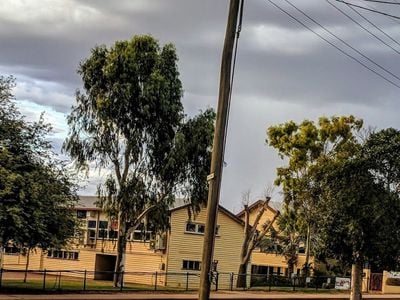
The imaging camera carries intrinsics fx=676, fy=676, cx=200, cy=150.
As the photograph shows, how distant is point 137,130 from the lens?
38.1 meters

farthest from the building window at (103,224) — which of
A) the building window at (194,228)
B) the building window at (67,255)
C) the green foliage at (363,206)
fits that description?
the green foliage at (363,206)

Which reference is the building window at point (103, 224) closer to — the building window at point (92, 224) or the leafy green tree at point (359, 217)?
the building window at point (92, 224)

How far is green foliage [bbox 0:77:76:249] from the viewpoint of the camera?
1093 inches

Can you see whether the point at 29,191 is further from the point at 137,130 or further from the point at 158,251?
the point at 158,251

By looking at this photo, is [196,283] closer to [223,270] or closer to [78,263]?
[223,270]

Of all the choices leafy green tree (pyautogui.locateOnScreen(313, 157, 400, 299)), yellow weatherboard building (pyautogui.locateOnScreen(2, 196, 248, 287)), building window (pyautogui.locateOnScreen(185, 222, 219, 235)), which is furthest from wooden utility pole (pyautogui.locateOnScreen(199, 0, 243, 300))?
building window (pyautogui.locateOnScreen(185, 222, 219, 235))

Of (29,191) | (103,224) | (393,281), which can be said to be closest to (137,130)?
(29,191)

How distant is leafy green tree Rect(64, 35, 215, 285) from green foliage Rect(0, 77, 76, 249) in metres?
5.98

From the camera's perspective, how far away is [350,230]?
2367 centimetres

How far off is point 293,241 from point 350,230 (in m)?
38.6

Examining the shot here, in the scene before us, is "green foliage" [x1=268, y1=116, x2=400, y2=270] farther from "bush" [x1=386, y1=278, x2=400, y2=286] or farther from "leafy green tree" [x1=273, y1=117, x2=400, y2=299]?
"bush" [x1=386, y1=278, x2=400, y2=286]

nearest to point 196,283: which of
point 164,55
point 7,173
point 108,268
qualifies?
point 108,268

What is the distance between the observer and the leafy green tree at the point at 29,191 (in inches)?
1093

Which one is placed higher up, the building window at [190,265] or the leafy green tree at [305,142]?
the leafy green tree at [305,142]
